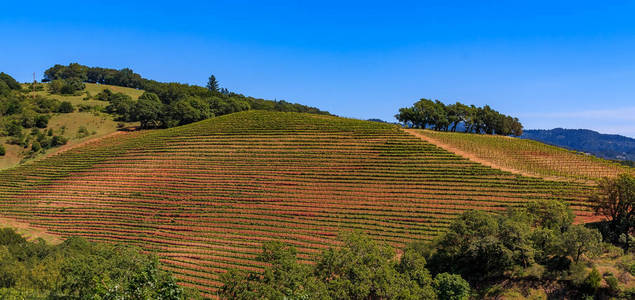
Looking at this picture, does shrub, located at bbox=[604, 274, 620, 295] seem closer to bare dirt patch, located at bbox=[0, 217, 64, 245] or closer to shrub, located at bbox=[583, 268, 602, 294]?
shrub, located at bbox=[583, 268, 602, 294]

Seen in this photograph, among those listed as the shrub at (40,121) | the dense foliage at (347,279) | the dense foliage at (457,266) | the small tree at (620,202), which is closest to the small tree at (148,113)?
the shrub at (40,121)

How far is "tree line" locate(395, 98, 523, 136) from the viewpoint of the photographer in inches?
3177

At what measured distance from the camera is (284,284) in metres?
18.5

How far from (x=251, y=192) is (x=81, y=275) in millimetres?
32394

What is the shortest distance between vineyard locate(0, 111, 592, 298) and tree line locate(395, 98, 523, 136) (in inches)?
538

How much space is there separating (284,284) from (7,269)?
20.0 meters

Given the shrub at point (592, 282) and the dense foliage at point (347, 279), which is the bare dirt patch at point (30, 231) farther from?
the shrub at point (592, 282)

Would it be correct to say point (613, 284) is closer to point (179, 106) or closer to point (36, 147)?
point (179, 106)

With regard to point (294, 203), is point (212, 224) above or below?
below

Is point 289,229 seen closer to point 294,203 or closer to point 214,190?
point 294,203

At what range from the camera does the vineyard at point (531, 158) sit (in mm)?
50250

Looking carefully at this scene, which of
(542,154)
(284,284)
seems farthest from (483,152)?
(284,284)

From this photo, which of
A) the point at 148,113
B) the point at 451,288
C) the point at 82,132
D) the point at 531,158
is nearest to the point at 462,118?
the point at 531,158

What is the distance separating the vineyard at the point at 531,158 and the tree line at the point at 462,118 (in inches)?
482
